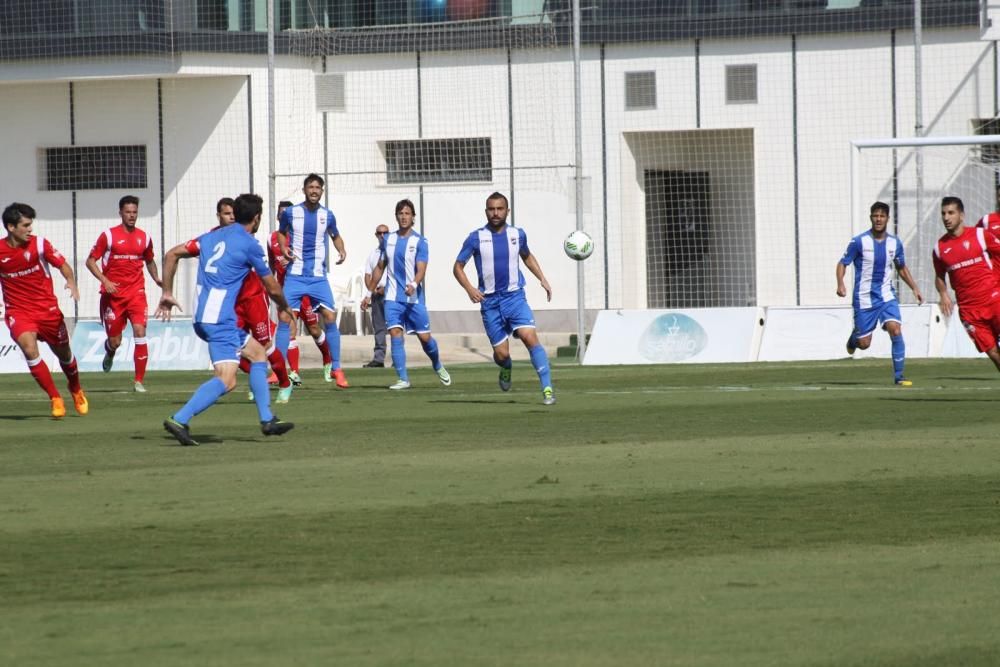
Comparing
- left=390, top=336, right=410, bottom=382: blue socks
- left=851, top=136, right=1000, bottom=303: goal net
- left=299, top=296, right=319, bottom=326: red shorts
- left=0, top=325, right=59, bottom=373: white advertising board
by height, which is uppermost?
left=851, top=136, right=1000, bottom=303: goal net

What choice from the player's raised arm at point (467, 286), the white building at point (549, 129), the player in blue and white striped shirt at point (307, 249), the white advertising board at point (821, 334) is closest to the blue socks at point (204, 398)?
the player's raised arm at point (467, 286)

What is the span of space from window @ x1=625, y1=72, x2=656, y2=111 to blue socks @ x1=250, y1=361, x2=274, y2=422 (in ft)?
65.6

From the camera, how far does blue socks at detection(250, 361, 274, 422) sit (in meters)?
12.7

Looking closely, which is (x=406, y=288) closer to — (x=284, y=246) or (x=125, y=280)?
(x=284, y=246)

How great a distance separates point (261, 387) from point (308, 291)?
22.6 feet

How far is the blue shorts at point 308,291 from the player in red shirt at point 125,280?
1673 millimetres

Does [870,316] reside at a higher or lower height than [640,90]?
lower

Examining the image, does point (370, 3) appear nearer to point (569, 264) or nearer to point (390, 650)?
point (569, 264)

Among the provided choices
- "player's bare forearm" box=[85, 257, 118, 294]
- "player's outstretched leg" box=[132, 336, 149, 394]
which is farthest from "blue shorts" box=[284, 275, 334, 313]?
"player's bare forearm" box=[85, 257, 118, 294]

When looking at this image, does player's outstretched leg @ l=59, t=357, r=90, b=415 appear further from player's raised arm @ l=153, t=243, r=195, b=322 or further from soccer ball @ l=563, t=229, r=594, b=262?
soccer ball @ l=563, t=229, r=594, b=262

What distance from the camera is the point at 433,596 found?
21.5 feet

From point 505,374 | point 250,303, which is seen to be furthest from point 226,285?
point 505,374

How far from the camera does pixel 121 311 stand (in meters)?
20.0

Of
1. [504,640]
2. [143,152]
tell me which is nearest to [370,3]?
[143,152]
